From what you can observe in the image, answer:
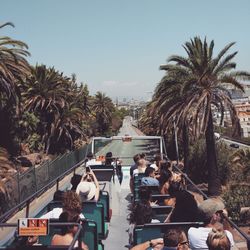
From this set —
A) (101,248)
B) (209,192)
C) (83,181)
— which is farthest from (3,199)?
(209,192)

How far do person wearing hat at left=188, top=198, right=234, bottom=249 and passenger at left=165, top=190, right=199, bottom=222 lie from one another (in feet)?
1.79

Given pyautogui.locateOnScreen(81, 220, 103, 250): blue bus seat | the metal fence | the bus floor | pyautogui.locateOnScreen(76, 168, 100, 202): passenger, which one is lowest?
the metal fence

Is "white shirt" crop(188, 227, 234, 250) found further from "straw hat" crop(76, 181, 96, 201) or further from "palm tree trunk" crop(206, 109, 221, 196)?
"palm tree trunk" crop(206, 109, 221, 196)

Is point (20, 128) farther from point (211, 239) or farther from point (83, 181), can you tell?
point (211, 239)

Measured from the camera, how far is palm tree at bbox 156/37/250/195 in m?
21.5

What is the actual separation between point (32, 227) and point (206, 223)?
207 centimetres

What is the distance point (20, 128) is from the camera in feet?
103

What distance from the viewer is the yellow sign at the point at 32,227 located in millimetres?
3904

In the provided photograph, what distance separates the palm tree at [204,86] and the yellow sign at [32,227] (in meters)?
17.8

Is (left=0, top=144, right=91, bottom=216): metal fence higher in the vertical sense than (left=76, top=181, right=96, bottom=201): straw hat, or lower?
lower

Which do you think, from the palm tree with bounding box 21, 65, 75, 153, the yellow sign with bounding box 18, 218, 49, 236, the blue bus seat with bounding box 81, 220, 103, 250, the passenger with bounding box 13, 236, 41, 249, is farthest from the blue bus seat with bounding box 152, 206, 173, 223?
the palm tree with bounding box 21, 65, 75, 153

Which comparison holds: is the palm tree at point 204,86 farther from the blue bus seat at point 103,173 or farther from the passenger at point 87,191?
the passenger at point 87,191

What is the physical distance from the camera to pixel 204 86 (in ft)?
73.3

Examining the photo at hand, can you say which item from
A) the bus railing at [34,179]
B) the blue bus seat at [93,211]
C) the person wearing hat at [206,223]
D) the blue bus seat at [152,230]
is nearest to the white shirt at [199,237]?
the person wearing hat at [206,223]
